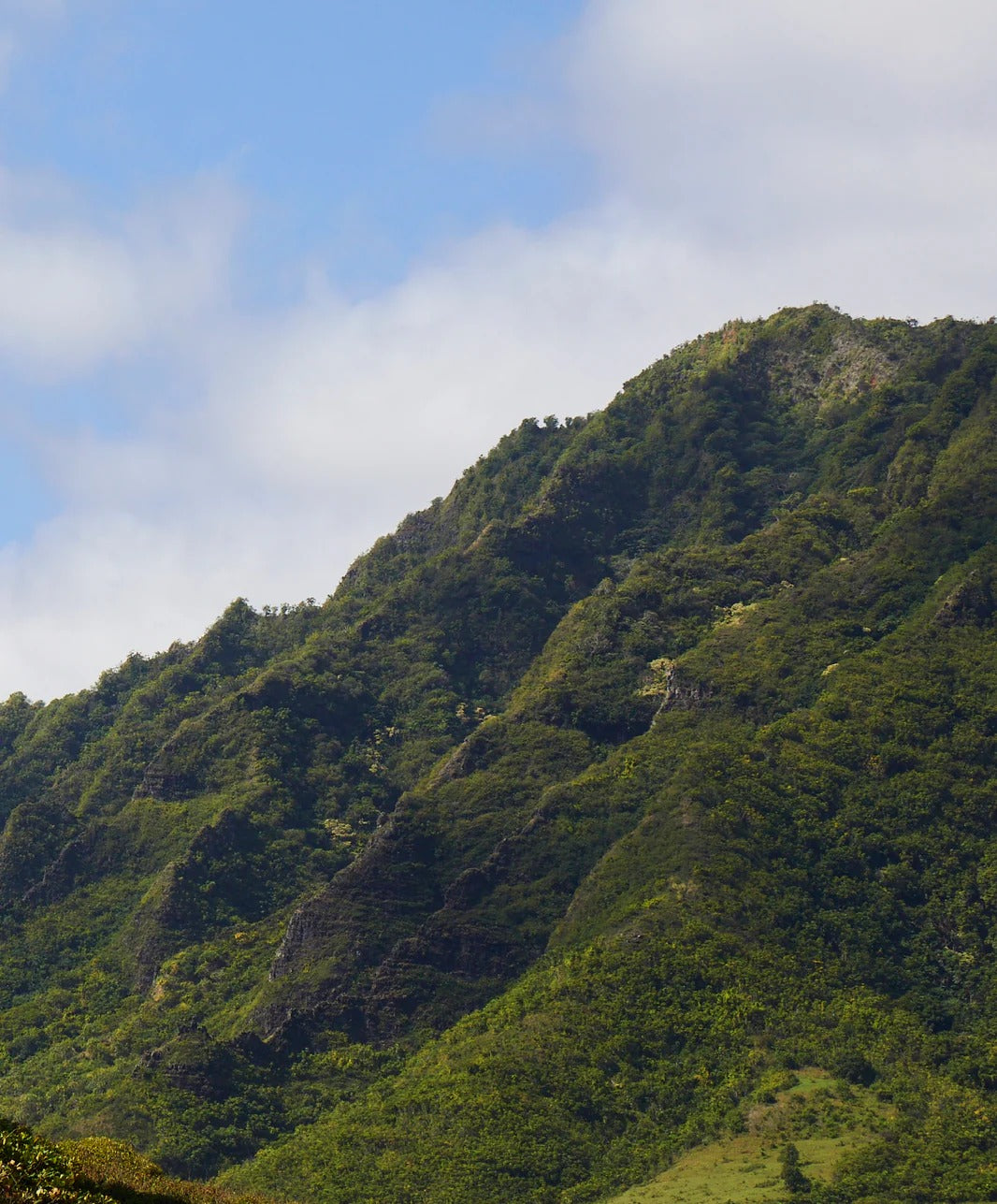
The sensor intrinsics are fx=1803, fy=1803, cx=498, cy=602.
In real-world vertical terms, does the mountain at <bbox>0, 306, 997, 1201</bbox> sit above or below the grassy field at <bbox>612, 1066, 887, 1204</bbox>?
above

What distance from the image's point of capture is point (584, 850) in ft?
→ 429

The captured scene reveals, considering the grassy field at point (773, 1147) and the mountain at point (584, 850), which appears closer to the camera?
the grassy field at point (773, 1147)

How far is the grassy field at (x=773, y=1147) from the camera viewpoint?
92000mm

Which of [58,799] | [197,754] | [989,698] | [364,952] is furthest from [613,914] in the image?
[58,799]

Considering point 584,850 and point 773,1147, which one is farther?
point 584,850

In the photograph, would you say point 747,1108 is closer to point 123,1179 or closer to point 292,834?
point 123,1179

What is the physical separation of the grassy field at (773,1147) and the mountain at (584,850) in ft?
1.29

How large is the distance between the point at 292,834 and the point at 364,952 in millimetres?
30069

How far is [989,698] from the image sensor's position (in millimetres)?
132125

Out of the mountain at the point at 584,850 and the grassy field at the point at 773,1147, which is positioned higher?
the mountain at the point at 584,850

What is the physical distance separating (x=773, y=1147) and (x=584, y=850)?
37.3 meters

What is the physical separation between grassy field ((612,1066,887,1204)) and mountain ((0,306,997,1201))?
0.39 metres

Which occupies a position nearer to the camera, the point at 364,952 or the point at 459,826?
the point at 364,952

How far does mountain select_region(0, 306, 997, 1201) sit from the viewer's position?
104 m
